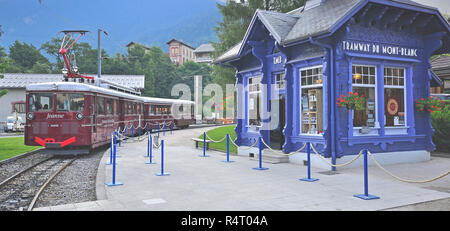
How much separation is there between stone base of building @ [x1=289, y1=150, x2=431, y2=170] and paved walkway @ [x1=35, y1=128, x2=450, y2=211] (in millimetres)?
348

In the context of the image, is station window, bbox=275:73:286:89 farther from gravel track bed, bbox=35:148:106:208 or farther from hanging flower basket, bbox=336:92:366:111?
gravel track bed, bbox=35:148:106:208

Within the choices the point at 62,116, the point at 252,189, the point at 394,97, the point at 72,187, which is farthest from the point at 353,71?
the point at 62,116

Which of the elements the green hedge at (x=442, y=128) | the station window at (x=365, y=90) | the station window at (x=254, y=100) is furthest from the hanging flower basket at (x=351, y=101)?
the green hedge at (x=442, y=128)

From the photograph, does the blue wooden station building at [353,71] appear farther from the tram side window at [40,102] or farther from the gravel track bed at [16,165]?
the gravel track bed at [16,165]

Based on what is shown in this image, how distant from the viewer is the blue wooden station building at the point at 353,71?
10.5m

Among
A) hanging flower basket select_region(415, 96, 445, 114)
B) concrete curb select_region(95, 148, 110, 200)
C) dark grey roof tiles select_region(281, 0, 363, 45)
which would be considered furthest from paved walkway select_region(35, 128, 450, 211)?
dark grey roof tiles select_region(281, 0, 363, 45)

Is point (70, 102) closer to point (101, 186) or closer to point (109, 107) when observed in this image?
point (109, 107)

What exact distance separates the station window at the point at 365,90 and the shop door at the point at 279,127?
9.58 feet

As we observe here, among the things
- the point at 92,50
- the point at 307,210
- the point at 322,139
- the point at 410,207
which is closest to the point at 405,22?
the point at 322,139

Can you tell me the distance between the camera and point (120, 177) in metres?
9.42

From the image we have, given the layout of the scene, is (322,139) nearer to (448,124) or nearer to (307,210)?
(307,210)

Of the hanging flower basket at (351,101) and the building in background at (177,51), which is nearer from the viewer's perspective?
the hanging flower basket at (351,101)

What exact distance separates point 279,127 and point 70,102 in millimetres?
8692

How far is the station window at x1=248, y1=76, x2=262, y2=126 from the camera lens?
1423 centimetres
